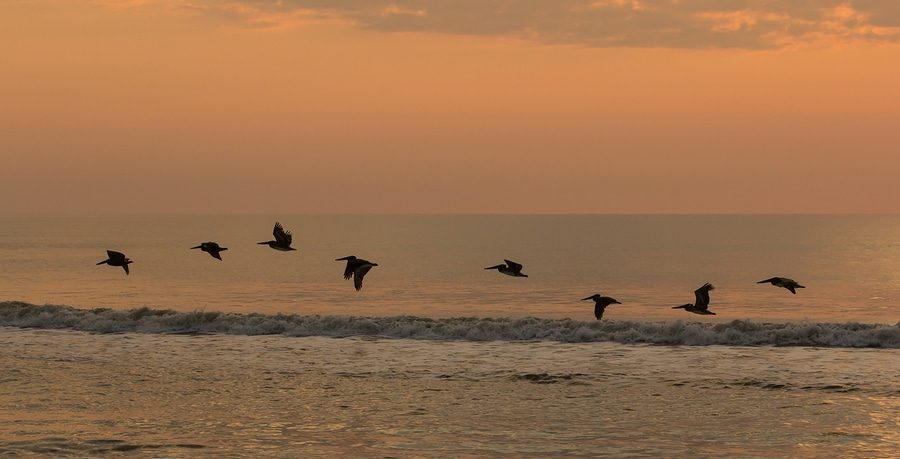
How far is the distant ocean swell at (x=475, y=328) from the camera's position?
37906 millimetres

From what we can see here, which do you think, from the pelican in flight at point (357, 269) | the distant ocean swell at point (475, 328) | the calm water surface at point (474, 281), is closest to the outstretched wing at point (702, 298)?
the pelican in flight at point (357, 269)

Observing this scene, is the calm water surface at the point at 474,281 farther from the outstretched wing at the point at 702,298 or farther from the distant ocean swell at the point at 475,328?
the outstretched wing at the point at 702,298

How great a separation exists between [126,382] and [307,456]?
1006 cm

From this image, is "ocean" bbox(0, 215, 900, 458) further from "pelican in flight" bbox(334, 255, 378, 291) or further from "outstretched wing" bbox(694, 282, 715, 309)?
"pelican in flight" bbox(334, 255, 378, 291)

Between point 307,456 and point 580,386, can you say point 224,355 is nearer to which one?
point 580,386

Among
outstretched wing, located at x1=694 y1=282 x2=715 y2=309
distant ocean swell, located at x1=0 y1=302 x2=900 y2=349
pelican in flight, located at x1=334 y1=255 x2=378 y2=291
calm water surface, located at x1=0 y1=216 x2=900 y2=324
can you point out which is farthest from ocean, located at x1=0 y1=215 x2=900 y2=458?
pelican in flight, located at x1=334 y1=255 x2=378 y2=291

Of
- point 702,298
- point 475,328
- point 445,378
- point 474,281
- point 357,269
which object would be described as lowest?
point 445,378

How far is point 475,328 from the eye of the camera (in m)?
40.6

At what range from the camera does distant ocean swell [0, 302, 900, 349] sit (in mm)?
37906

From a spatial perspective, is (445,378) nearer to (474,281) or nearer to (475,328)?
(475,328)

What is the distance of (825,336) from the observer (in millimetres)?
37750

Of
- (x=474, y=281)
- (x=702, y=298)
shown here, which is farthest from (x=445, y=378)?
(x=474, y=281)

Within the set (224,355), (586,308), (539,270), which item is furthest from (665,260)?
(224,355)

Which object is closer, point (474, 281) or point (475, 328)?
point (475, 328)
